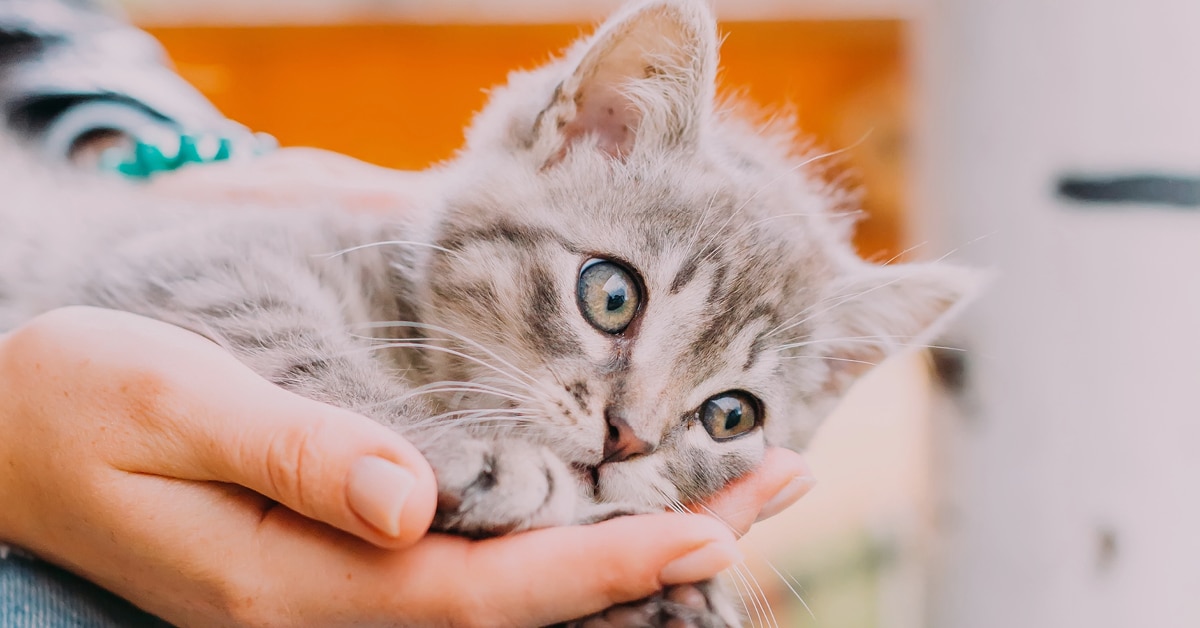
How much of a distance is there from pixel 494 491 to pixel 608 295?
0.61ft

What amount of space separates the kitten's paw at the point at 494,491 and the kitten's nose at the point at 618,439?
0.06 meters

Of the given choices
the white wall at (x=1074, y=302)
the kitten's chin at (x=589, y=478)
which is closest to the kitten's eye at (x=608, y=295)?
the kitten's chin at (x=589, y=478)

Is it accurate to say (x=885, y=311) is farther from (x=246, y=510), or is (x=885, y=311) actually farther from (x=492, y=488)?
(x=246, y=510)

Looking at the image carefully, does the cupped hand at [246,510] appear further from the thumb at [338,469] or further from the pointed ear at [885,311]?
the pointed ear at [885,311]

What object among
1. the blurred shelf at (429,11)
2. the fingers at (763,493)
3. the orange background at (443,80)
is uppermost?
the blurred shelf at (429,11)

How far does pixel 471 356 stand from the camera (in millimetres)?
632

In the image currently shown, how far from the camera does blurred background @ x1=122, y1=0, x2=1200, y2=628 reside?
74 cm

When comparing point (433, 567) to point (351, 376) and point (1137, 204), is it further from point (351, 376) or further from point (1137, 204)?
point (1137, 204)

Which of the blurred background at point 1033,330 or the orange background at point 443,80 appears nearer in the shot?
the blurred background at point 1033,330

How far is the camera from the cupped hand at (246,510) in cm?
49

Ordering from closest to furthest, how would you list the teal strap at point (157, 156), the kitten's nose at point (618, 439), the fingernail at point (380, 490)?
the fingernail at point (380, 490), the kitten's nose at point (618, 439), the teal strap at point (157, 156)

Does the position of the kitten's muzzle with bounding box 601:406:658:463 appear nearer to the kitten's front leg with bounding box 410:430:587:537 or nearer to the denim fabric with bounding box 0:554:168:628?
the kitten's front leg with bounding box 410:430:587:537

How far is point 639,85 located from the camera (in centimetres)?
69

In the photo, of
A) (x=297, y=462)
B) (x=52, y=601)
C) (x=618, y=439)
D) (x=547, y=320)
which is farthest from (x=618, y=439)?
(x=52, y=601)
